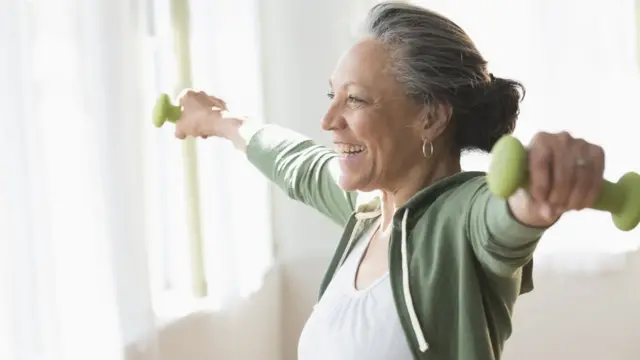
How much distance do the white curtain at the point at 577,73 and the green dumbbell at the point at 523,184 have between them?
1505 mm

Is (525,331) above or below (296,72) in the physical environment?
below

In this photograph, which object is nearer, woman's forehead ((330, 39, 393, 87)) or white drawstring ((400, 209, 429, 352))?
white drawstring ((400, 209, 429, 352))

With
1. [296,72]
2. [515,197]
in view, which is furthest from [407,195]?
→ [296,72]

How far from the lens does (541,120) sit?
86.7 inches

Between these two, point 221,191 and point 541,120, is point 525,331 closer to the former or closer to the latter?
point 541,120

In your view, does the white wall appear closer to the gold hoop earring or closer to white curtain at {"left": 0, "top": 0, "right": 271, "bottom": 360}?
white curtain at {"left": 0, "top": 0, "right": 271, "bottom": 360}

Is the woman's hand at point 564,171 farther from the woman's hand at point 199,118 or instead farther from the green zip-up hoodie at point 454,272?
the woman's hand at point 199,118

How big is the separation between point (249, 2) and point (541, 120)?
0.87 metres

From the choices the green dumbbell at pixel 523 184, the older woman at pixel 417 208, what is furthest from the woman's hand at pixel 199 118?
the green dumbbell at pixel 523 184

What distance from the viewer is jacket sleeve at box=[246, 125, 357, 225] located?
143 cm

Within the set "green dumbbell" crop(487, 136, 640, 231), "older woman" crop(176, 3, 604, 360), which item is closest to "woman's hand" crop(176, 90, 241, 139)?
"older woman" crop(176, 3, 604, 360)

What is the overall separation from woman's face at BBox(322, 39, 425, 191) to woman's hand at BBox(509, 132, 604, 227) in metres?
0.42

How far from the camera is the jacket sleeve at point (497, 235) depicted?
81cm

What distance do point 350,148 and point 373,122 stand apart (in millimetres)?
67
